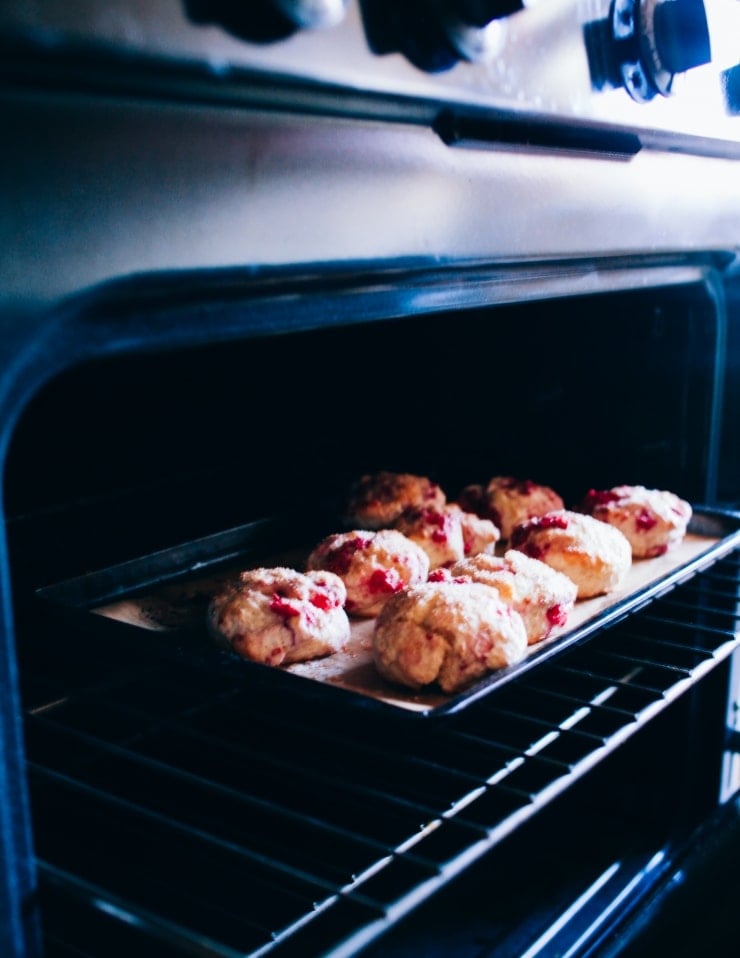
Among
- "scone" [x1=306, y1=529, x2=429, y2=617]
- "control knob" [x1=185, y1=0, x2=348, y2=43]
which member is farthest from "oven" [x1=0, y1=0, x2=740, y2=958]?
"scone" [x1=306, y1=529, x2=429, y2=617]

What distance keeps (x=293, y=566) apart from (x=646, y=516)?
0.54 m

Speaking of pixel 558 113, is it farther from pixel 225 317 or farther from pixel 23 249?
pixel 23 249

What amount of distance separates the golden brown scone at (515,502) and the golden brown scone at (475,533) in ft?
0.10

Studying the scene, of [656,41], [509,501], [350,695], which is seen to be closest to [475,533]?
[509,501]

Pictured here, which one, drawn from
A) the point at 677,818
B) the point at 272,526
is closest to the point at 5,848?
the point at 272,526

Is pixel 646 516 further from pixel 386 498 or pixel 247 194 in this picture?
pixel 247 194

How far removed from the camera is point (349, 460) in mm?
1751

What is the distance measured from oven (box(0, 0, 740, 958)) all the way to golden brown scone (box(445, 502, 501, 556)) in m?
0.18

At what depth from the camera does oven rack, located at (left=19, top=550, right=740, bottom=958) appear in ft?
3.69

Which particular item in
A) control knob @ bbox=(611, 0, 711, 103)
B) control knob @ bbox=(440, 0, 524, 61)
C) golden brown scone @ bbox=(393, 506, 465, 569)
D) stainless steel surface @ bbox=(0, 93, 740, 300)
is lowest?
golden brown scone @ bbox=(393, 506, 465, 569)

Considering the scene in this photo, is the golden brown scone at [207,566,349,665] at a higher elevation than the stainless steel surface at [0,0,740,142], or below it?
below

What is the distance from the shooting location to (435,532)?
5.02 ft

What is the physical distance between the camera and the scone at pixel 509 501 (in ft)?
5.34

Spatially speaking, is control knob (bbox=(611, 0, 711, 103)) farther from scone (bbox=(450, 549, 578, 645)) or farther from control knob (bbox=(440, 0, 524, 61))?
scone (bbox=(450, 549, 578, 645))
